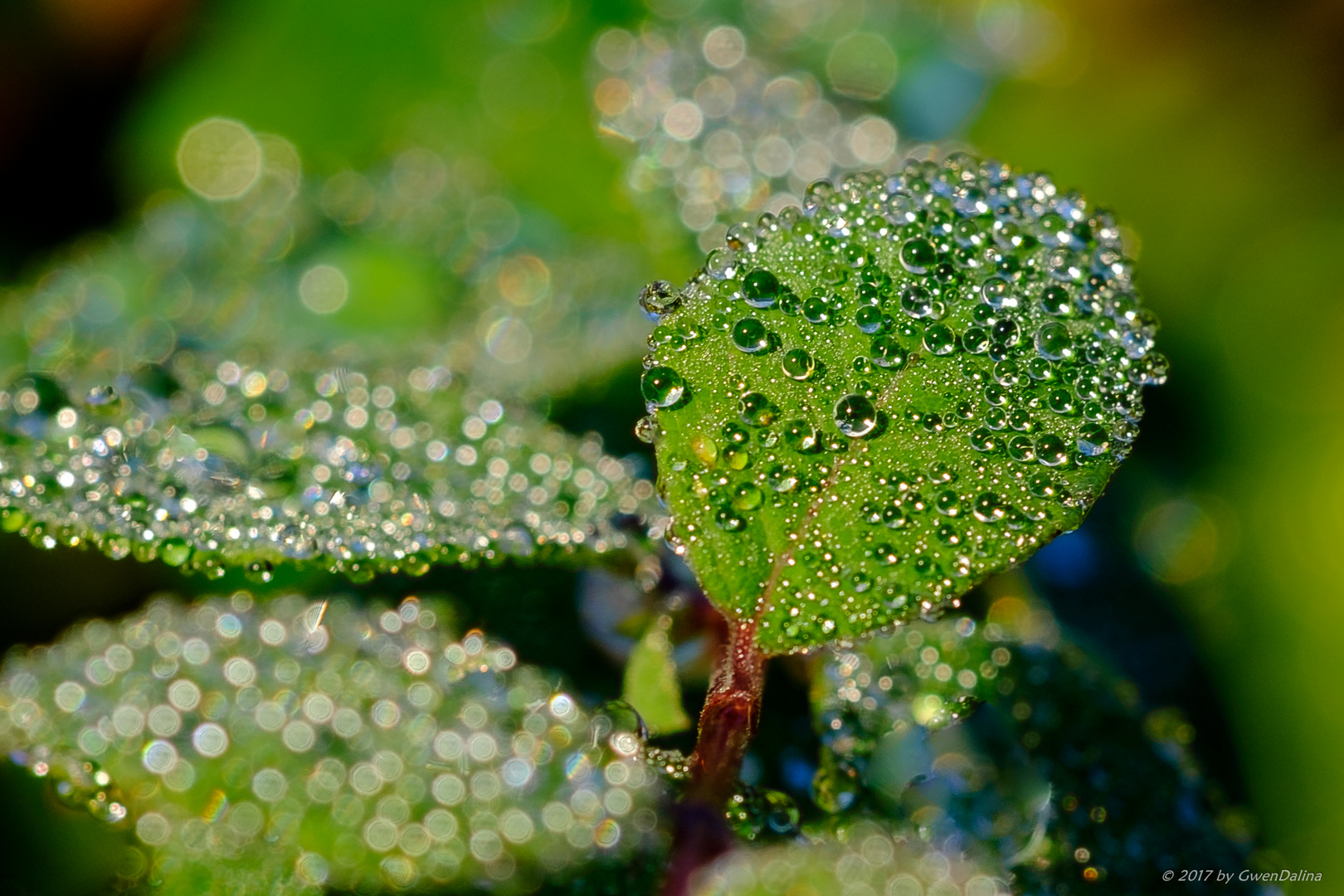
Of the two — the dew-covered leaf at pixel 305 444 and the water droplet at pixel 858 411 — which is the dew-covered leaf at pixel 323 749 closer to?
the dew-covered leaf at pixel 305 444

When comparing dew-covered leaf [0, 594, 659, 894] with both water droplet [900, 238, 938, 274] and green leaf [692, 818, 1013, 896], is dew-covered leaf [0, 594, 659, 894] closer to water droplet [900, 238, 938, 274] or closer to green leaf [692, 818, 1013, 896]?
green leaf [692, 818, 1013, 896]

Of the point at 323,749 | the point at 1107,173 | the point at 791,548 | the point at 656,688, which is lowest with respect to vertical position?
the point at 323,749

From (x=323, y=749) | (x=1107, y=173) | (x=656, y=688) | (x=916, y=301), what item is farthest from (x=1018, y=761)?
(x=1107, y=173)

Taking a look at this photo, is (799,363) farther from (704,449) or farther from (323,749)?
(323,749)

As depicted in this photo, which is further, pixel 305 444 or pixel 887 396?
pixel 305 444

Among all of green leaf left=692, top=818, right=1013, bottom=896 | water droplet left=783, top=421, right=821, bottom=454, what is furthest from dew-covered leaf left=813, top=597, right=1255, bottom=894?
water droplet left=783, top=421, right=821, bottom=454

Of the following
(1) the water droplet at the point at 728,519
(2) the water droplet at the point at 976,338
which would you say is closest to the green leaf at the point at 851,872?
(1) the water droplet at the point at 728,519
